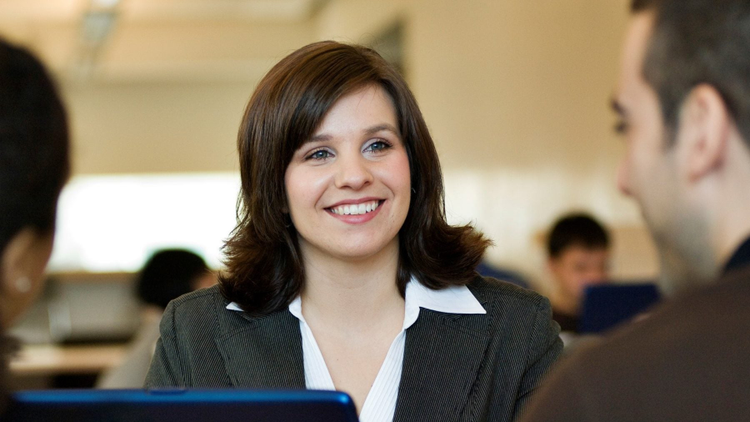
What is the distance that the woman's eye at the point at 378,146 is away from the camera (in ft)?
5.79

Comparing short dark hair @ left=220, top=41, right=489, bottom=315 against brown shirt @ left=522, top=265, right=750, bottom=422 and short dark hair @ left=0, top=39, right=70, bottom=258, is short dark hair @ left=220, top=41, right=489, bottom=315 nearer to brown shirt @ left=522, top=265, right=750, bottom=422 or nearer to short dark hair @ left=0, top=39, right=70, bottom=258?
short dark hair @ left=0, top=39, right=70, bottom=258

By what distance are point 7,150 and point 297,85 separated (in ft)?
3.19

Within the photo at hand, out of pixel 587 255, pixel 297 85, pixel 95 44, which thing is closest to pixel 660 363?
pixel 297 85

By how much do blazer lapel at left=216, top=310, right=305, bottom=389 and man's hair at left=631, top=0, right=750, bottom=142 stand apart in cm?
102

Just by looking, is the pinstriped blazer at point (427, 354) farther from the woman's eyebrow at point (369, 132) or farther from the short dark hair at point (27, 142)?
the short dark hair at point (27, 142)

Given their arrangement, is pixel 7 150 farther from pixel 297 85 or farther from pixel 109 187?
pixel 109 187

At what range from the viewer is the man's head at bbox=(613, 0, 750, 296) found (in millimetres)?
835

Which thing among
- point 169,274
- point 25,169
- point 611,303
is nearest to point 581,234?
point 611,303

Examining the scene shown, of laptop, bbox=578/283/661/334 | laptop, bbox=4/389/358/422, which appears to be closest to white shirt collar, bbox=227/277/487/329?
laptop, bbox=4/389/358/422

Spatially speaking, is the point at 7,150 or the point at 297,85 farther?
the point at 297,85

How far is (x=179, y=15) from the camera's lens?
10.9 metres

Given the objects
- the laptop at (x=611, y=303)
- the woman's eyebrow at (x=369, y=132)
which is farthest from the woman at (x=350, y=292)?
the laptop at (x=611, y=303)

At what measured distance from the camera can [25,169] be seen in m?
0.79

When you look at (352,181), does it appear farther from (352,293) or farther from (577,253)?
(577,253)
